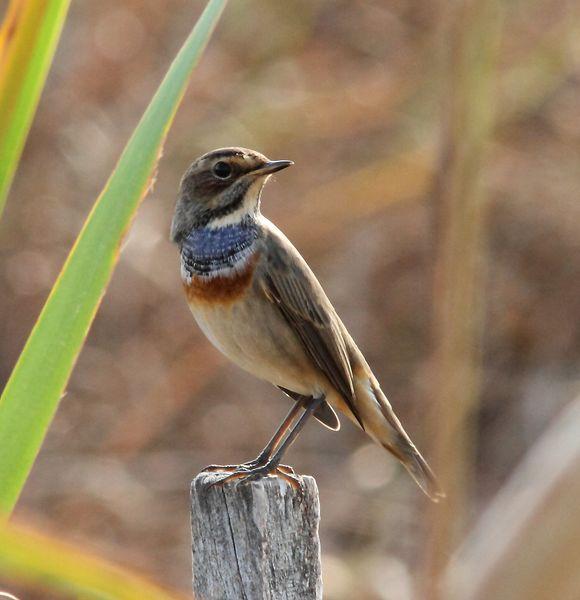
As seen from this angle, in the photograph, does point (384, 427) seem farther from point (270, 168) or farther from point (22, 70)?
point (22, 70)

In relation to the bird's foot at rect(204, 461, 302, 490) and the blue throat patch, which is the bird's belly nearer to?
the blue throat patch

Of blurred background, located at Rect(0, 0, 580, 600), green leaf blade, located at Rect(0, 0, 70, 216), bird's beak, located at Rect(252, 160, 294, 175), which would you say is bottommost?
blurred background, located at Rect(0, 0, 580, 600)

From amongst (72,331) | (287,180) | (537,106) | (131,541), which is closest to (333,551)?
(131,541)

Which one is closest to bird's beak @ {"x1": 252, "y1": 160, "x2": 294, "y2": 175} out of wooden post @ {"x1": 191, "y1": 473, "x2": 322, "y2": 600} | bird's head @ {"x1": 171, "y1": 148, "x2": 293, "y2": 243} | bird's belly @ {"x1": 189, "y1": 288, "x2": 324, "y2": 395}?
bird's head @ {"x1": 171, "y1": 148, "x2": 293, "y2": 243}

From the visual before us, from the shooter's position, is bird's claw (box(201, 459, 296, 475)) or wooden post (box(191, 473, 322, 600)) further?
bird's claw (box(201, 459, 296, 475))

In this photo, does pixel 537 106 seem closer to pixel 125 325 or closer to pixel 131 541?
pixel 125 325

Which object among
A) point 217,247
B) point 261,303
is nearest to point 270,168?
point 217,247
